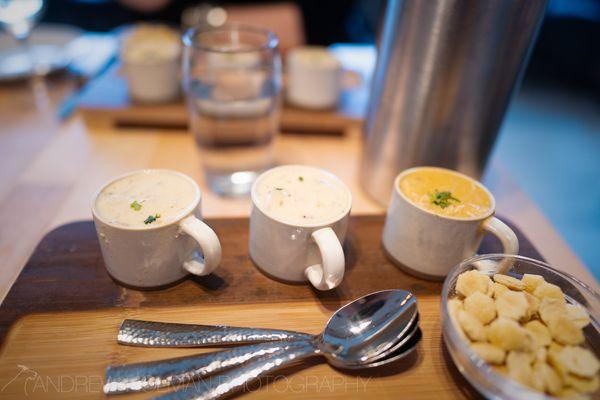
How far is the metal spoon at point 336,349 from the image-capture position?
1.41 feet

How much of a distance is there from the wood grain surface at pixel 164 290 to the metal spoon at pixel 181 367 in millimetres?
86

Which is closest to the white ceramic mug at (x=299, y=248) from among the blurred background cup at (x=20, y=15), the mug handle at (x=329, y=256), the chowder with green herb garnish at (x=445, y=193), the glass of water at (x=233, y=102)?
the mug handle at (x=329, y=256)

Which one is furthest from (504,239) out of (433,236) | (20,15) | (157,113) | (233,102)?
(20,15)

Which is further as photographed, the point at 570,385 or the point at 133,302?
the point at 133,302

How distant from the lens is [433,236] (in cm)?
55

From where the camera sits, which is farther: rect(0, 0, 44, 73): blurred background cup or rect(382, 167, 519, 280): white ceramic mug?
rect(0, 0, 44, 73): blurred background cup

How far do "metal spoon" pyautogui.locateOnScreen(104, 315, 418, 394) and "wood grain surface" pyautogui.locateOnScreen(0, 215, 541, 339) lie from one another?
0.09m

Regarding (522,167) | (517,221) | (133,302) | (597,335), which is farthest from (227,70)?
(522,167)

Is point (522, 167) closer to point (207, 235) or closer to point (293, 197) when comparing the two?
point (293, 197)

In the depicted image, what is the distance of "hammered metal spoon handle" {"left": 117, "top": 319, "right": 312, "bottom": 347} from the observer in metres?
0.48

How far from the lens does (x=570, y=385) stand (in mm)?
407

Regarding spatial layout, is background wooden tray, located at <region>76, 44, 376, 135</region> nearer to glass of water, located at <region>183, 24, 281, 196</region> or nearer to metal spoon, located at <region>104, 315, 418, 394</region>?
glass of water, located at <region>183, 24, 281, 196</region>

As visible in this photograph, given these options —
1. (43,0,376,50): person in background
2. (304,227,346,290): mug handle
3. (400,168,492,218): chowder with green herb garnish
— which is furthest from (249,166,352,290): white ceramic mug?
(43,0,376,50): person in background

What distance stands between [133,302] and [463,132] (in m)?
0.55
